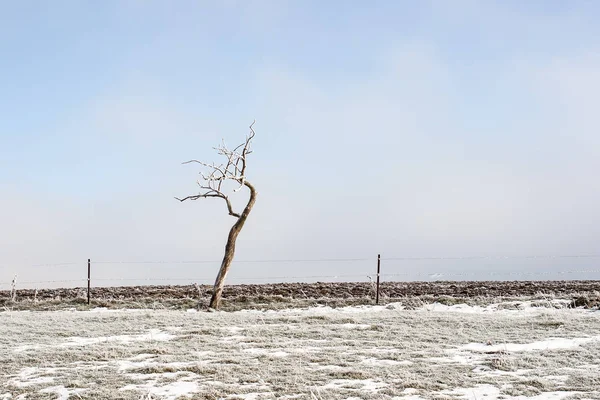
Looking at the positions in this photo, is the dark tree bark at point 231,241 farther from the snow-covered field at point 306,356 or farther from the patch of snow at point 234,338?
the patch of snow at point 234,338

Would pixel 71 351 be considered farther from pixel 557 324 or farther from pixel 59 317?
pixel 557 324

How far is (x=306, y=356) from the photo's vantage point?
826 centimetres

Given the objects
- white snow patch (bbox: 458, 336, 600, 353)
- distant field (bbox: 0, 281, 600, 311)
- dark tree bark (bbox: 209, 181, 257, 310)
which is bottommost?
distant field (bbox: 0, 281, 600, 311)

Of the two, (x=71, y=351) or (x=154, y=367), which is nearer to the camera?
(x=154, y=367)

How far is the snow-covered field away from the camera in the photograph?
6.63 m

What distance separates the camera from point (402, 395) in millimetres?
6391

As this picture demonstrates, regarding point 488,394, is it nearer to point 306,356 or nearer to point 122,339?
point 306,356

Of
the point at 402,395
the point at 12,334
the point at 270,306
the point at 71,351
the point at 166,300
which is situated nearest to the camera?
the point at 402,395

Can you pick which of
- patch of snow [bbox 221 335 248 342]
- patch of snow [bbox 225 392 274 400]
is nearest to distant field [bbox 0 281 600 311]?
patch of snow [bbox 221 335 248 342]

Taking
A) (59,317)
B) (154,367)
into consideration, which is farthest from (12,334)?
(154,367)

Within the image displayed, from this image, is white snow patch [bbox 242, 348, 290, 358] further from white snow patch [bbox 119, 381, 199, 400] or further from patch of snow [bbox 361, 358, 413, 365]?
white snow patch [bbox 119, 381, 199, 400]

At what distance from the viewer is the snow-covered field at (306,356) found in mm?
6633

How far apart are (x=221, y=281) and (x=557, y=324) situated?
904 cm

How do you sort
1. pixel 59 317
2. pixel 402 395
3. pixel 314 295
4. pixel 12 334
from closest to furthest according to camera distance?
pixel 402 395, pixel 12 334, pixel 59 317, pixel 314 295
